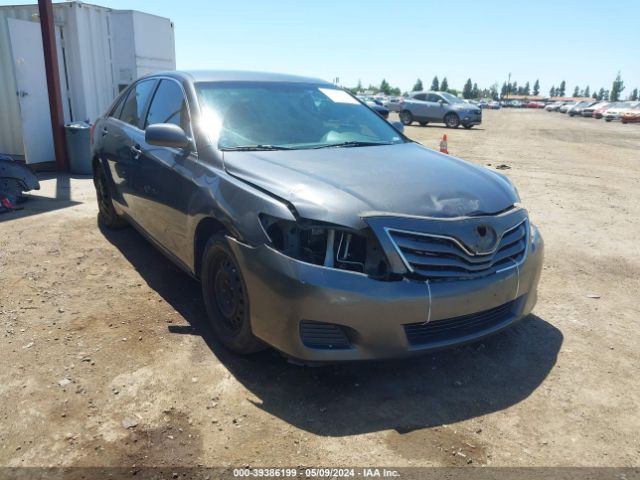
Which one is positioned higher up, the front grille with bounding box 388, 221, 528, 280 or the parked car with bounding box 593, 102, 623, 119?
the front grille with bounding box 388, 221, 528, 280

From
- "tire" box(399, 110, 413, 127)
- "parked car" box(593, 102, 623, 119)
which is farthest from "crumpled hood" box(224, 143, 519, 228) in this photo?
"parked car" box(593, 102, 623, 119)

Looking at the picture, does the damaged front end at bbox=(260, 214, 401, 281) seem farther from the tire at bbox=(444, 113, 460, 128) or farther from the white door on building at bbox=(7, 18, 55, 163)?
the tire at bbox=(444, 113, 460, 128)

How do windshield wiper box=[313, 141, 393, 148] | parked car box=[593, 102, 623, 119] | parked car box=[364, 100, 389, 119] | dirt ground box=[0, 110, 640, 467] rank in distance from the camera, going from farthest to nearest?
parked car box=[593, 102, 623, 119]
parked car box=[364, 100, 389, 119]
windshield wiper box=[313, 141, 393, 148]
dirt ground box=[0, 110, 640, 467]

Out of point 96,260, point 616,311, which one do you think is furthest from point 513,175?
point 96,260

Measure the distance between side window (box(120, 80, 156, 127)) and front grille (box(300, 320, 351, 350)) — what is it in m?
2.85

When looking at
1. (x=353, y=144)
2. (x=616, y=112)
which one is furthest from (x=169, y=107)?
(x=616, y=112)

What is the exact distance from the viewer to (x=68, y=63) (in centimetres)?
973

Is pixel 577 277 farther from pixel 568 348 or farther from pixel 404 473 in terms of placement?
pixel 404 473

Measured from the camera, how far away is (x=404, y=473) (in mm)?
2275

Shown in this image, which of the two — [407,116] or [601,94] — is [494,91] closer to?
[601,94]

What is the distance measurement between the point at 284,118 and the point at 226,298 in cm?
146

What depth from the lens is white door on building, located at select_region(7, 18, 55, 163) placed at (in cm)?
855

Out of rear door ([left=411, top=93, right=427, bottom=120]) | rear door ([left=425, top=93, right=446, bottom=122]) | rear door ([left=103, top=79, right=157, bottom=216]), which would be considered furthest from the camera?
rear door ([left=411, top=93, right=427, bottom=120])

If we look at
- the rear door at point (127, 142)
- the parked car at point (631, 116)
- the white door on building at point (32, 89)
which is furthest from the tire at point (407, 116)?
the parked car at point (631, 116)
